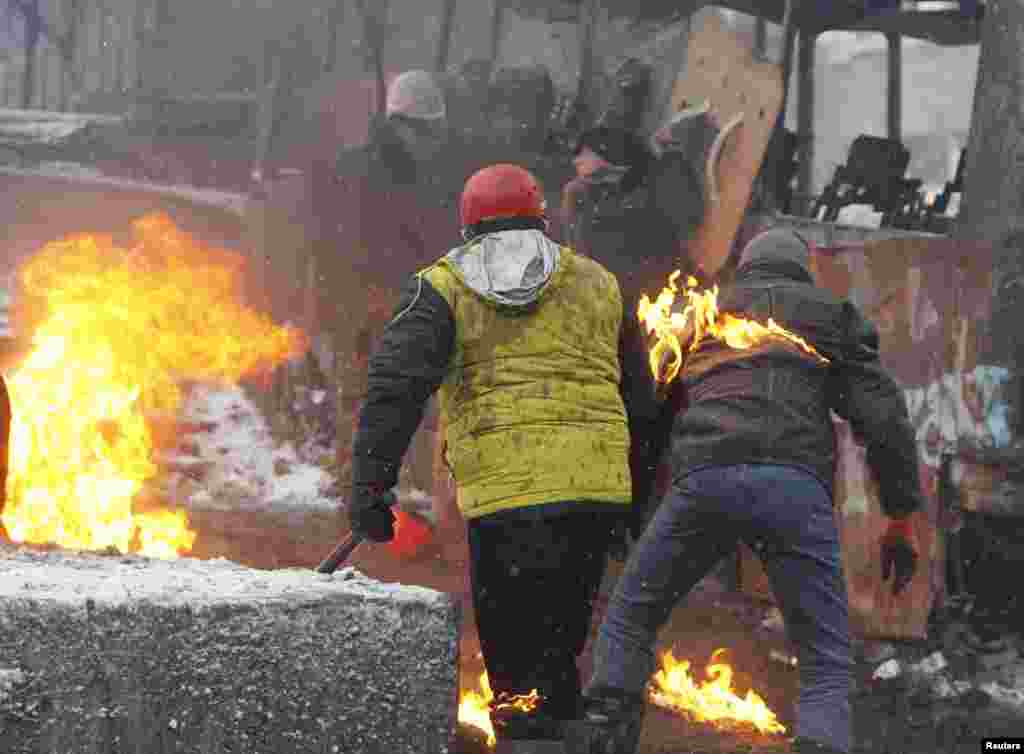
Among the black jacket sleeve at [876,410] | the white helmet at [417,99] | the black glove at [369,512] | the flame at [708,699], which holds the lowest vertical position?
the flame at [708,699]

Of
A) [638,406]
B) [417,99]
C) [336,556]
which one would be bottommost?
[336,556]

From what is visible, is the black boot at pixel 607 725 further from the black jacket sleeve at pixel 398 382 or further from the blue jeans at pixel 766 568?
the black jacket sleeve at pixel 398 382

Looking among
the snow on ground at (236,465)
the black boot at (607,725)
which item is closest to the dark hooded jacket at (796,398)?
the black boot at (607,725)

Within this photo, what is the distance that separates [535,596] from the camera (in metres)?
3.96

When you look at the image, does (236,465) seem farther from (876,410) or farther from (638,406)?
(876,410)

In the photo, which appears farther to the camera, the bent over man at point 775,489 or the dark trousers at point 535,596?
the bent over man at point 775,489

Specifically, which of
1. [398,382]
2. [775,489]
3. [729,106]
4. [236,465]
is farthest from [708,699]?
[236,465]

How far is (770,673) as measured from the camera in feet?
21.6

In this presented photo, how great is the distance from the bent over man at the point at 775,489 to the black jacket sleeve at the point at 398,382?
3.15 ft

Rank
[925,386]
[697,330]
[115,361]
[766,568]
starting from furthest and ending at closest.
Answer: [115,361] → [925,386] → [697,330] → [766,568]

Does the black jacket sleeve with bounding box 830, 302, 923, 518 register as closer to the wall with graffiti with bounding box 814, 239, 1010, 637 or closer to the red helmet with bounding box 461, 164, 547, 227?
the red helmet with bounding box 461, 164, 547, 227

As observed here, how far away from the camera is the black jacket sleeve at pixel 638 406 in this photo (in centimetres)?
442

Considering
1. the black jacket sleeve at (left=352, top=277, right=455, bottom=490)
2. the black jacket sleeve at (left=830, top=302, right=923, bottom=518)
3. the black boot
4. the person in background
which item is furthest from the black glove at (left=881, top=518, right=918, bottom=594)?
the person in background

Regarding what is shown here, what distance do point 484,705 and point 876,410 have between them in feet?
5.71
